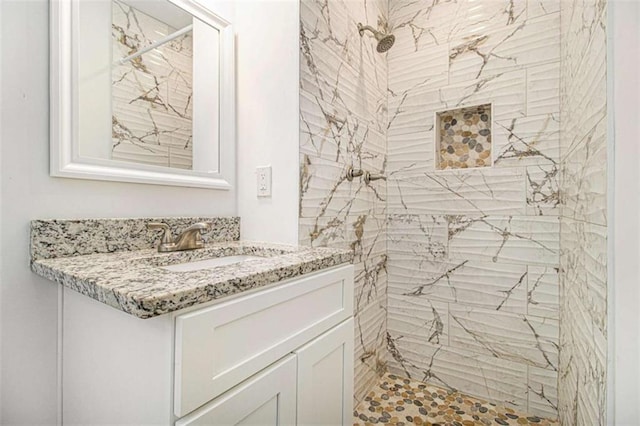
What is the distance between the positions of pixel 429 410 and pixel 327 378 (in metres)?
0.99

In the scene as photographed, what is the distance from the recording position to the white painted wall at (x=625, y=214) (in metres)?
0.65

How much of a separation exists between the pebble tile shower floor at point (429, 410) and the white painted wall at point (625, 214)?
1.06m

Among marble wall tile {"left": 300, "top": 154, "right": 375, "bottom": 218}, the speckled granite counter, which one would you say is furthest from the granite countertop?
marble wall tile {"left": 300, "top": 154, "right": 375, "bottom": 218}

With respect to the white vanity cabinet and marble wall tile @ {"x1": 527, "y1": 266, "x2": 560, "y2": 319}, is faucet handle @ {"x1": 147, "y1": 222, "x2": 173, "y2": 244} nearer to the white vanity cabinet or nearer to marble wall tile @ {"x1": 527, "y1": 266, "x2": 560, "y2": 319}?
the white vanity cabinet

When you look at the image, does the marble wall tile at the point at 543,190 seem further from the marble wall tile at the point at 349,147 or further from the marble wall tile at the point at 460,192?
the marble wall tile at the point at 349,147

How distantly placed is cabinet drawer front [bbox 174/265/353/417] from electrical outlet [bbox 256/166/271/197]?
0.54 m

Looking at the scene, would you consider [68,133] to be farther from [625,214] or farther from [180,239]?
[625,214]

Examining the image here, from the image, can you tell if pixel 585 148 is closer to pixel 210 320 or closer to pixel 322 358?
pixel 322 358

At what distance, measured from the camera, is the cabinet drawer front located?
1.87 ft

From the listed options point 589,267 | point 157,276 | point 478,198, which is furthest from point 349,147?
point 157,276

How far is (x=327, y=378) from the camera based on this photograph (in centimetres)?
96

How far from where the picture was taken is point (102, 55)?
3.44 feet

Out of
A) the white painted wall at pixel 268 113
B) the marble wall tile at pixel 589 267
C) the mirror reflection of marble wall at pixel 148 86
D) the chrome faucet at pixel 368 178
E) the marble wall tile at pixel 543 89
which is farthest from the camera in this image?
the chrome faucet at pixel 368 178

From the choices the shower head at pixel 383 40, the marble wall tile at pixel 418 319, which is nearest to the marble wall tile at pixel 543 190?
the marble wall tile at pixel 418 319
